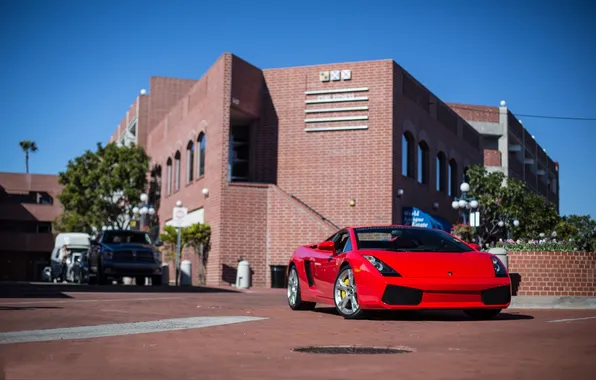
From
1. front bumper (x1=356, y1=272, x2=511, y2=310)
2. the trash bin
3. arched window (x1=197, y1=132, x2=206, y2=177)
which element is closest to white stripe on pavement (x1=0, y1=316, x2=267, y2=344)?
front bumper (x1=356, y1=272, x2=511, y2=310)

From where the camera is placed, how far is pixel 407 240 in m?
10.8

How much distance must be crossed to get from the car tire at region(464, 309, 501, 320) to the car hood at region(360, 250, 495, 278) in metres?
0.56

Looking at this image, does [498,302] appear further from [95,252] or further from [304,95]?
[304,95]

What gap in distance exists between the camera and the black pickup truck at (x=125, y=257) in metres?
25.0

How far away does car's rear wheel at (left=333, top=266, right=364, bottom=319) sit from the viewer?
33.4ft

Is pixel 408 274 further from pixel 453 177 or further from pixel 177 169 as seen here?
pixel 453 177

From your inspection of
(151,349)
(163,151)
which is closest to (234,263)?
(163,151)

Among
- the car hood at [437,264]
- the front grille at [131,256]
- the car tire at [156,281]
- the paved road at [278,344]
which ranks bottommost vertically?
the car tire at [156,281]

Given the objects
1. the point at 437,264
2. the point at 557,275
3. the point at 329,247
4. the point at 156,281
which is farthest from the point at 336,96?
the point at 437,264

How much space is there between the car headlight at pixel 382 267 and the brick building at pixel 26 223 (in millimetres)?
61165

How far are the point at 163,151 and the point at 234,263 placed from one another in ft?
46.8

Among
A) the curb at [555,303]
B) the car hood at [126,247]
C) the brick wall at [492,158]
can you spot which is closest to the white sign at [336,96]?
the car hood at [126,247]

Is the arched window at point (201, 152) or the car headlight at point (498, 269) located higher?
the arched window at point (201, 152)

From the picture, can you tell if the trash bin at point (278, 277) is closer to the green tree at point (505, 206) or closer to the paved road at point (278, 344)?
the green tree at point (505, 206)
